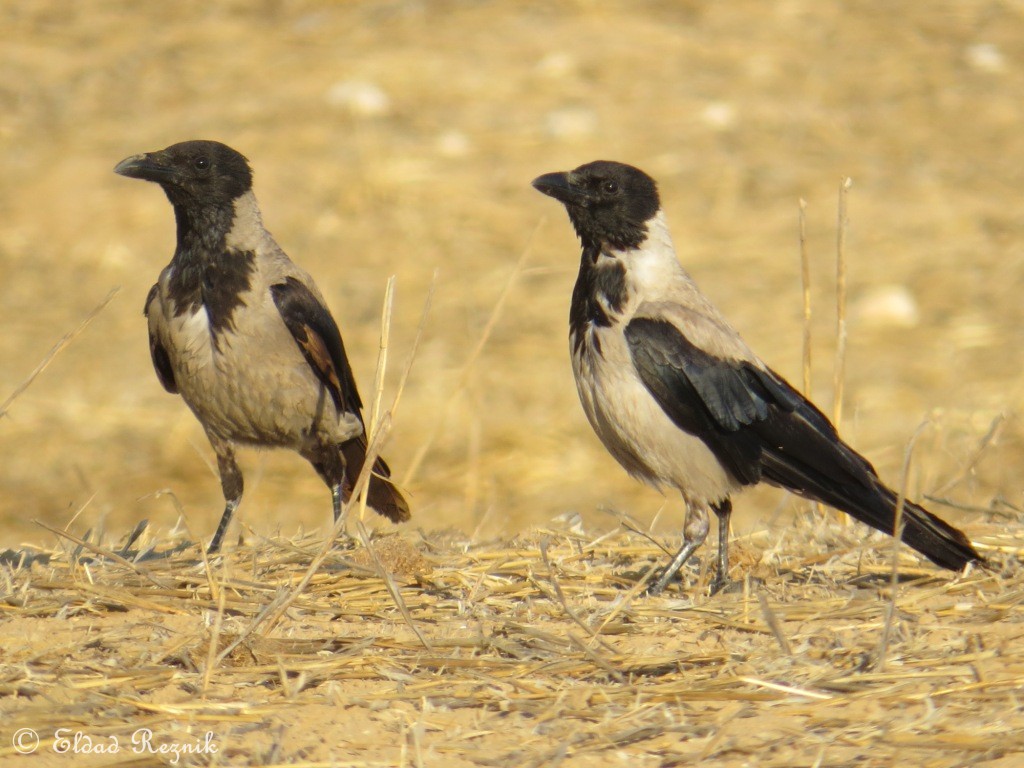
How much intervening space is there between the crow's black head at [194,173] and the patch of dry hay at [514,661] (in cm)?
154

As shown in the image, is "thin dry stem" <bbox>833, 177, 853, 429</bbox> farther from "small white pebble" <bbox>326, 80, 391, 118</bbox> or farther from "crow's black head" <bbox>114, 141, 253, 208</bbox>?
"small white pebble" <bbox>326, 80, 391, 118</bbox>

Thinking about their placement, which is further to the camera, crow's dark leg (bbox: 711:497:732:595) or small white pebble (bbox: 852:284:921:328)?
small white pebble (bbox: 852:284:921:328)

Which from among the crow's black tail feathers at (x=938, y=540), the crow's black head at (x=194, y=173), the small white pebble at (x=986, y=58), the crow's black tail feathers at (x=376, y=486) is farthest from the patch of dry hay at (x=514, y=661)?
the small white pebble at (x=986, y=58)

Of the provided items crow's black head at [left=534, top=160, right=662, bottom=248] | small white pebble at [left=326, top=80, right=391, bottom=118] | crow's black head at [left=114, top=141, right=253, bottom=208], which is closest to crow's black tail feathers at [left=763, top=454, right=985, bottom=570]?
crow's black head at [left=534, top=160, right=662, bottom=248]

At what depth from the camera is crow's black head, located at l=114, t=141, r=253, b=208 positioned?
5961mm

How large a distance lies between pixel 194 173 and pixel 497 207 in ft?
18.1

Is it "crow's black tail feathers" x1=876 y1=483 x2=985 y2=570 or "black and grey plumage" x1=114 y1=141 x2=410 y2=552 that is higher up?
"black and grey plumage" x1=114 y1=141 x2=410 y2=552

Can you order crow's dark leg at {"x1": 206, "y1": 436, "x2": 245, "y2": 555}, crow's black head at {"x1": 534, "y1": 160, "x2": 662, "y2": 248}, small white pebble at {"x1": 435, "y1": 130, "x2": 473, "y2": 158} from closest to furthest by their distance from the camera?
crow's black head at {"x1": 534, "y1": 160, "x2": 662, "y2": 248} < crow's dark leg at {"x1": 206, "y1": 436, "x2": 245, "y2": 555} < small white pebble at {"x1": 435, "y1": 130, "x2": 473, "y2": 158}

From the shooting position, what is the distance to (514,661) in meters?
3.99

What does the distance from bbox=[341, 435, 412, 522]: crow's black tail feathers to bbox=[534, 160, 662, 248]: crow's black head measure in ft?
4.74

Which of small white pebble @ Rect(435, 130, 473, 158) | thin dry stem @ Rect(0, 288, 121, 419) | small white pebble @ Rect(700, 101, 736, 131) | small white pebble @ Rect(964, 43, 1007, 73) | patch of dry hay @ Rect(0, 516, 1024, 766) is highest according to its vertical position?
small white pebble @ Rect(964, 43, 1007, 73)

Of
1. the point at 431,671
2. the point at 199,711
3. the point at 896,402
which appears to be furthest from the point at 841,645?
the point at 896,402

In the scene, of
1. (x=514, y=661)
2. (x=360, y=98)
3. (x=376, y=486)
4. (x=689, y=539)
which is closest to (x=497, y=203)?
(x=360, y=98)

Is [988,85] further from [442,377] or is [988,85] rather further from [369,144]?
[442,377]
